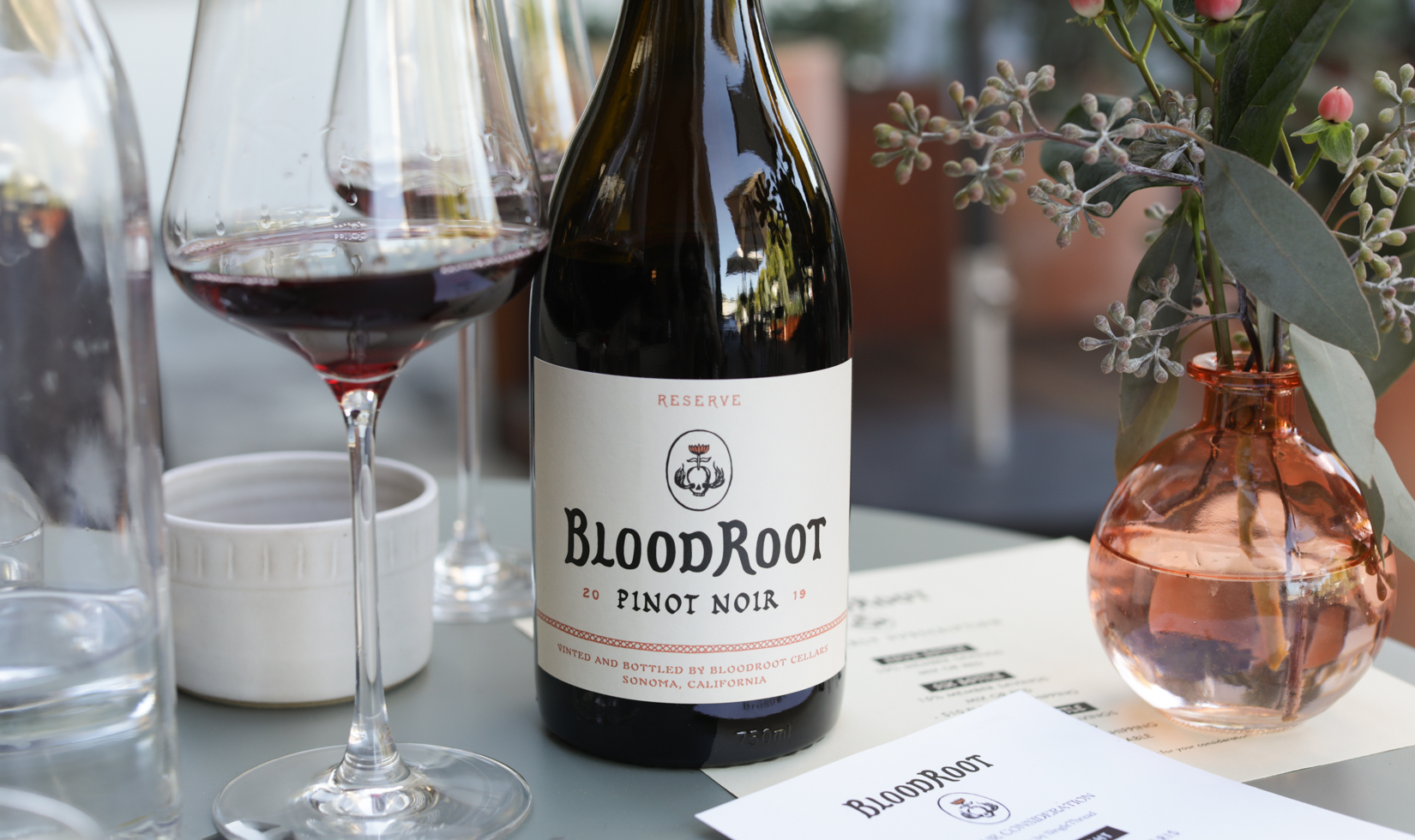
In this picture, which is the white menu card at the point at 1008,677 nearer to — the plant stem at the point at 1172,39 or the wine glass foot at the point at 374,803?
the wine glass foot at the point at 374,803

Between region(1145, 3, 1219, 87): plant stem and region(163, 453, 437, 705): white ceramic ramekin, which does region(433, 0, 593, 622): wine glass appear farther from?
region(1145, 3, 1219, 87): plant stem

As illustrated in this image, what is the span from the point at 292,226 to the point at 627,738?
254 millimetres

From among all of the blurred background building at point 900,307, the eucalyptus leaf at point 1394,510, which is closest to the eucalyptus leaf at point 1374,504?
the eucalyptus leaf at point 1394,510

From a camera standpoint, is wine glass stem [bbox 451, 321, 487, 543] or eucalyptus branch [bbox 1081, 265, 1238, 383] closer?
eucalyptus branch [bbox 1081, 265, 1238, 383]

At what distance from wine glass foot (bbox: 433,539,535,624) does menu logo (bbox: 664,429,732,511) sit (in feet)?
0.77

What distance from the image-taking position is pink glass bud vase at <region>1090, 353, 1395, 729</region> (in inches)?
21.3

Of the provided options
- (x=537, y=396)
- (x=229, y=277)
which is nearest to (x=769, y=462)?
(x=537, y=396)

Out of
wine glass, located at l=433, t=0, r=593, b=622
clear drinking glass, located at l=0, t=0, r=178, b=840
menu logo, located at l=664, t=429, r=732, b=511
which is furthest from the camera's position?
wine glass, located at l=433, t=0, r=593, b=622

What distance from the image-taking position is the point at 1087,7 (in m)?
0.50

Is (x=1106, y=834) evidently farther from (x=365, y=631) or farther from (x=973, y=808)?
(x=365, y=631)

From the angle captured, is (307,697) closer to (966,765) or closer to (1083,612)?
(966,765)

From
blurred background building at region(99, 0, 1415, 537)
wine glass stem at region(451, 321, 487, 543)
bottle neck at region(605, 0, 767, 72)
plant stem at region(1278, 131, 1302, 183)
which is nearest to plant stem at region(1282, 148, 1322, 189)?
plant stem at region(1278, 131, 1302, 183)

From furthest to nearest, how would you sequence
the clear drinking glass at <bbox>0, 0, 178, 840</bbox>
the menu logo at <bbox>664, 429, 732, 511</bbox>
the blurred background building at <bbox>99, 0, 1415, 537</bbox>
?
the blurred background building at <bbox>99, 0, 1415, 537</bbox>, the menu logo at <bbox>664, 429, 732, 511</bbox>, the clear drinking glass at <bbox>0, 0, 178, 840</bbox>

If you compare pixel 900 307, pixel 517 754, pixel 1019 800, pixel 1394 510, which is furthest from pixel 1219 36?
pixel 900 307
